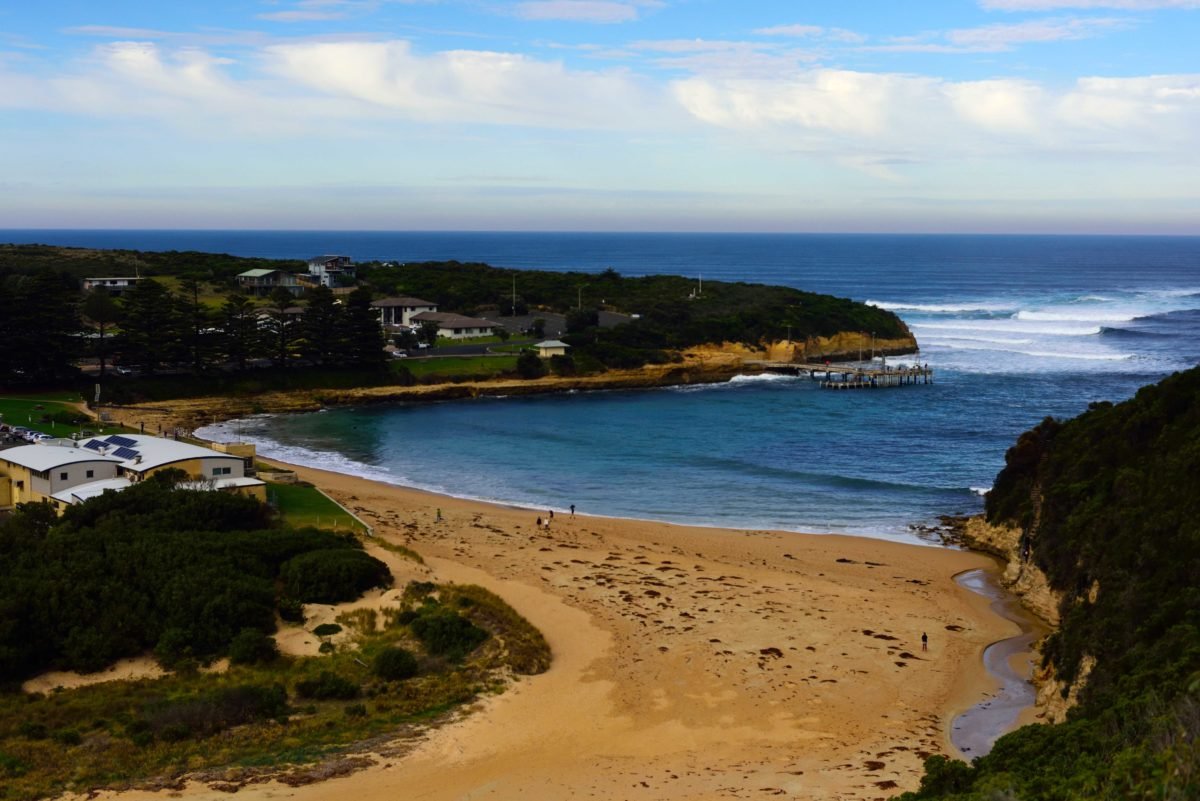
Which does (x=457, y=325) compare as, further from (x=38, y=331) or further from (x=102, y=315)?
(x=38, y=331)

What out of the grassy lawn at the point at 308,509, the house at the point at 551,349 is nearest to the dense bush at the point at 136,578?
the grassy lawn at the point at 308,509

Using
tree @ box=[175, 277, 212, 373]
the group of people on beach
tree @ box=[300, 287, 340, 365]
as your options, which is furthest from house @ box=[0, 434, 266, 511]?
tree @ box=[300, 287, 340, 365]

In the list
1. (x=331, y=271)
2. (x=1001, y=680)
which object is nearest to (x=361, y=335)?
(x=331, y=271)

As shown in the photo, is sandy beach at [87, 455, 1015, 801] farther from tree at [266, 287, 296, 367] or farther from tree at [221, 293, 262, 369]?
tree at [266, 287, 296, 367]

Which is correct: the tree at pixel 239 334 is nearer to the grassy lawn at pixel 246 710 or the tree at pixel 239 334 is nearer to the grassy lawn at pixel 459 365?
the grassy lawn at pixel 459 365

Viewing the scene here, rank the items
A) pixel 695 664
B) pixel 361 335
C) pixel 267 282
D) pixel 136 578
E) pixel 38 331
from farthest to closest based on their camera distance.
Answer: pixel 267 282 < pixel 361 335 < pixel 38 331 < pixel 136 578 < pixel 695 664
